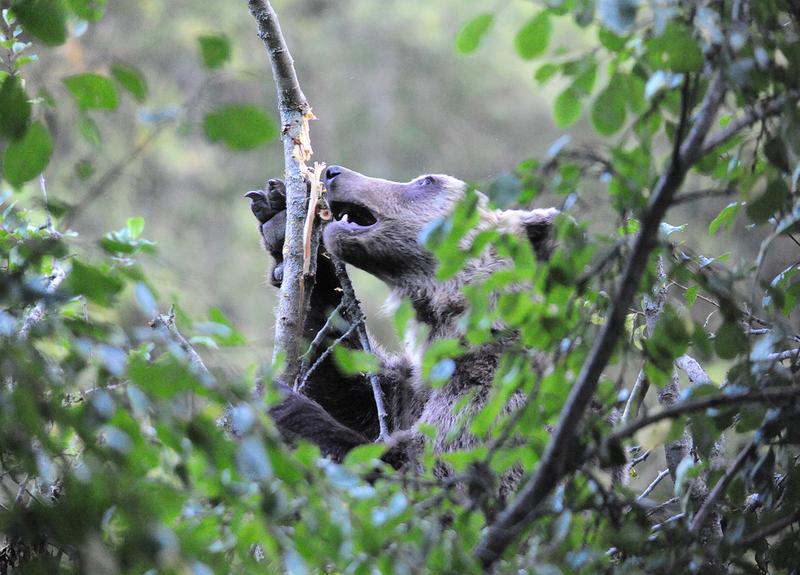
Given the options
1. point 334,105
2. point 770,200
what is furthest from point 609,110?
point 334,105

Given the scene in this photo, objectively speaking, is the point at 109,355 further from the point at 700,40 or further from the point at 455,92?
the point at 455,92

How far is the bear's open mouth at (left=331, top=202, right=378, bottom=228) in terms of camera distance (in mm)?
4633

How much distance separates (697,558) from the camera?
6.49ft

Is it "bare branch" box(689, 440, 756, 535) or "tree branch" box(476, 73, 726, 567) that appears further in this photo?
"bare branch" box(689, 440, 756, 535)

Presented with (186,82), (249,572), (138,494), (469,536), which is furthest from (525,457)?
(186,82)

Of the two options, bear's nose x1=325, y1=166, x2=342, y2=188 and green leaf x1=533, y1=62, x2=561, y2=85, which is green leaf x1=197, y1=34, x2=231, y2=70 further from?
bear's nose x1=325, y1=166, x2=342, y2=188

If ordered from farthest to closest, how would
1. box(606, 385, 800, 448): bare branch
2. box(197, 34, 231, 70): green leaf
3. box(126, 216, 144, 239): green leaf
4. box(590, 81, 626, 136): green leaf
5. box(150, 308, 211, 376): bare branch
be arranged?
box(126, 216, 144, 239): green leaf < box(150, 308, 211, 376): bare branch < box(590, 81, 626, 136): green leaf < box(606, 385, 800, 448): bare branch < box(197, 34, 231, 70): green leaf

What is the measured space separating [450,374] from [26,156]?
90cm

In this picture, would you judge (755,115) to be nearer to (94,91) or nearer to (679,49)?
(679,49)

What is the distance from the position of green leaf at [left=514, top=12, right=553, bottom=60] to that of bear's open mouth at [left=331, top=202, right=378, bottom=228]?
2.61m

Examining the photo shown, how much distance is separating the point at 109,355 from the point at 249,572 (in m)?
0.45

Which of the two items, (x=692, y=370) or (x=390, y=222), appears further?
(x=390, y=222)

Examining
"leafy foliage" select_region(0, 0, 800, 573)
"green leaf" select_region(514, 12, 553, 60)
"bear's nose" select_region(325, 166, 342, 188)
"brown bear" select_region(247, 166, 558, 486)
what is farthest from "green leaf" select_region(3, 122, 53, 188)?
"bear's nose" select_region(325, 166, 342, 188)

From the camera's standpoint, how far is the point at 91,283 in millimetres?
1557
